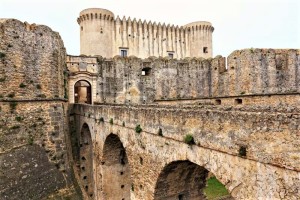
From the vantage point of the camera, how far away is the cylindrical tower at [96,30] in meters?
24.9

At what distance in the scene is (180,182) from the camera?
20.3 feet

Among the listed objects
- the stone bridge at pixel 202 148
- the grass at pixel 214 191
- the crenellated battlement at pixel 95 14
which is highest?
the crenellated battlement at pixel 95 14

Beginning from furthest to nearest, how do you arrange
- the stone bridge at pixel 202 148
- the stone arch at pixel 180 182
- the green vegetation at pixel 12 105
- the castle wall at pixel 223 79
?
the castle wall at pixel 223 79 < the green vegetation at pixel 12 105 < the stone arch at pixel 180 182 < the stone bridge at pixel 202 148

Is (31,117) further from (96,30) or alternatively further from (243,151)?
(96,30)

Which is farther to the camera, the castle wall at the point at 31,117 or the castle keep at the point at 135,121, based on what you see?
the castle wall at the point at 31,117

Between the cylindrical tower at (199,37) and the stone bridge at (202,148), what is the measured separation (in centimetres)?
2328

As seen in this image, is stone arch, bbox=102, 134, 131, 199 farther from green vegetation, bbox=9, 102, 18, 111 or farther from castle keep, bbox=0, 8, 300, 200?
green vegetation, bbox=9, 102, 18, 111

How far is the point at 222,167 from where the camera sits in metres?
3.91

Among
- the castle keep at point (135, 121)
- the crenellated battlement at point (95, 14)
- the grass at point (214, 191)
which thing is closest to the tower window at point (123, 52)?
the castle keep at point (135, 121)

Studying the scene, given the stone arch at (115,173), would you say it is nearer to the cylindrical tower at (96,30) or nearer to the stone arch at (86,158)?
the stone arch at (86,158)

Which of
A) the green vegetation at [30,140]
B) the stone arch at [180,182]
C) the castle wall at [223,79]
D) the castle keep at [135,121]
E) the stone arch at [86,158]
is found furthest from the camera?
the castle wall at [223,79]

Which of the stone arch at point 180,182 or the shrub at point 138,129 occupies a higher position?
the shrub at point 138,129

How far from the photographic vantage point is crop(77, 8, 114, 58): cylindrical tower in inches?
979

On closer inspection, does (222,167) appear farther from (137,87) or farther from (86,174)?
(137,87)
